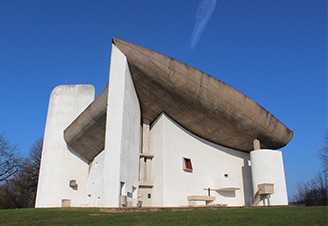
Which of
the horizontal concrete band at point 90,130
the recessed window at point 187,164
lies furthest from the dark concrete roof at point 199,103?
the horizontal concrete band at point 90,130

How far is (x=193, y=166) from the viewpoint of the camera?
63.3 feet

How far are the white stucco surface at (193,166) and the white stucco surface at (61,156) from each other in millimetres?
7825

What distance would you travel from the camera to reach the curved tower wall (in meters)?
18.0

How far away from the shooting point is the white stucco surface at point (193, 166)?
59.3ft

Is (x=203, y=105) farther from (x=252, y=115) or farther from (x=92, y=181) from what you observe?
(x=92, y=181)

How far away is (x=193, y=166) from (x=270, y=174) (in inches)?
182

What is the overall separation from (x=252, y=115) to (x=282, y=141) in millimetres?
3462

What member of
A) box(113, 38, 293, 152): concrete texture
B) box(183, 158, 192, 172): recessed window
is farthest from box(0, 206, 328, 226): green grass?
box(183, 158, 192, 172): recessed window

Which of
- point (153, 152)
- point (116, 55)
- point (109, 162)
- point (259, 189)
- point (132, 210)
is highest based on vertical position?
point (116, 55)

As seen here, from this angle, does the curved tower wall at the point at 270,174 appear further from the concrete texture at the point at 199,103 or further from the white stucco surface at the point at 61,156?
the white stucco surface at the point at 61,156

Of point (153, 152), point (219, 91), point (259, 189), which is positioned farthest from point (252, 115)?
point (153, 152)

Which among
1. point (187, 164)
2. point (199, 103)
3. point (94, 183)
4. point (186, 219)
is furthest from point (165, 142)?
point (186, 219)

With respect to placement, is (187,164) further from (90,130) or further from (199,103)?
(90,130)

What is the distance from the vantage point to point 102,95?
1847 cm
